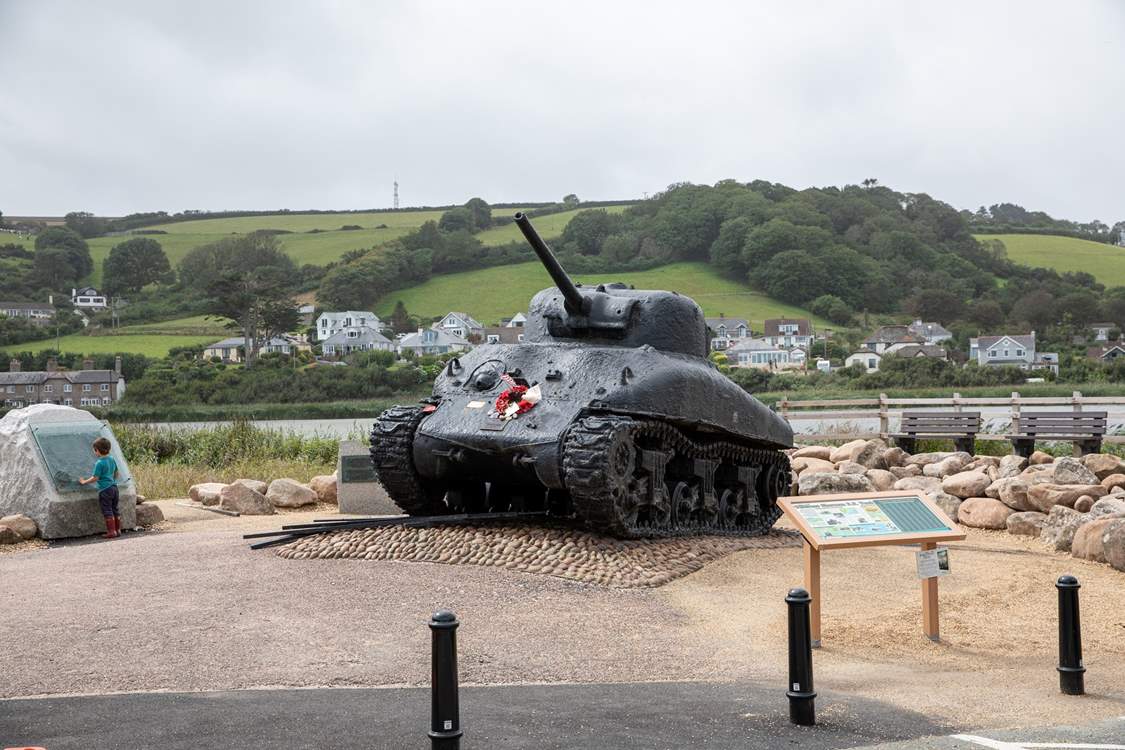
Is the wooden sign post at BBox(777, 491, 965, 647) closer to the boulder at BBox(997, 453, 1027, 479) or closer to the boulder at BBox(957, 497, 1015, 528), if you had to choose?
the boulder at BBox(957, 497, 1015, 528)

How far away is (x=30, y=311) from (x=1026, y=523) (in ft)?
170

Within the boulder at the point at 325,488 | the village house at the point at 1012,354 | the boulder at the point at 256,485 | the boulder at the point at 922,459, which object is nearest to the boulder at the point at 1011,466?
the boulder at the point at 922,459

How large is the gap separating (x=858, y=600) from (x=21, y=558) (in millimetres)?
8627

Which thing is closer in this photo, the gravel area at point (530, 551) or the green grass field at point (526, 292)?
the gravel area at point (530, 551)

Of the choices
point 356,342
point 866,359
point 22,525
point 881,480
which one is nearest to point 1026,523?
point 881,480

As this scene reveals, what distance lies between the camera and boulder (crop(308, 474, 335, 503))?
20922 millimetres

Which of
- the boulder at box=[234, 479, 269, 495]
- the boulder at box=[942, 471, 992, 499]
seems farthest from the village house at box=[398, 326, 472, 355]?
the boulder at box=[942, 471, 992, 499]

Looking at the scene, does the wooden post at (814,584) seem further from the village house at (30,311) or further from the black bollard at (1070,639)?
the village house at (30,311)

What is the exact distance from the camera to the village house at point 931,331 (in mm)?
55094

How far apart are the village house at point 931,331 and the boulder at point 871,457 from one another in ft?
99.3

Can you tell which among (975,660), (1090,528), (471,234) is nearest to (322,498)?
(1090,528)

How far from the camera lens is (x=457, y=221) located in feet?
240

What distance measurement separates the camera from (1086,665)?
938 centimetres

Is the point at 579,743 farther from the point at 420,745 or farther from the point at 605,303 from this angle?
the point at 605,303
